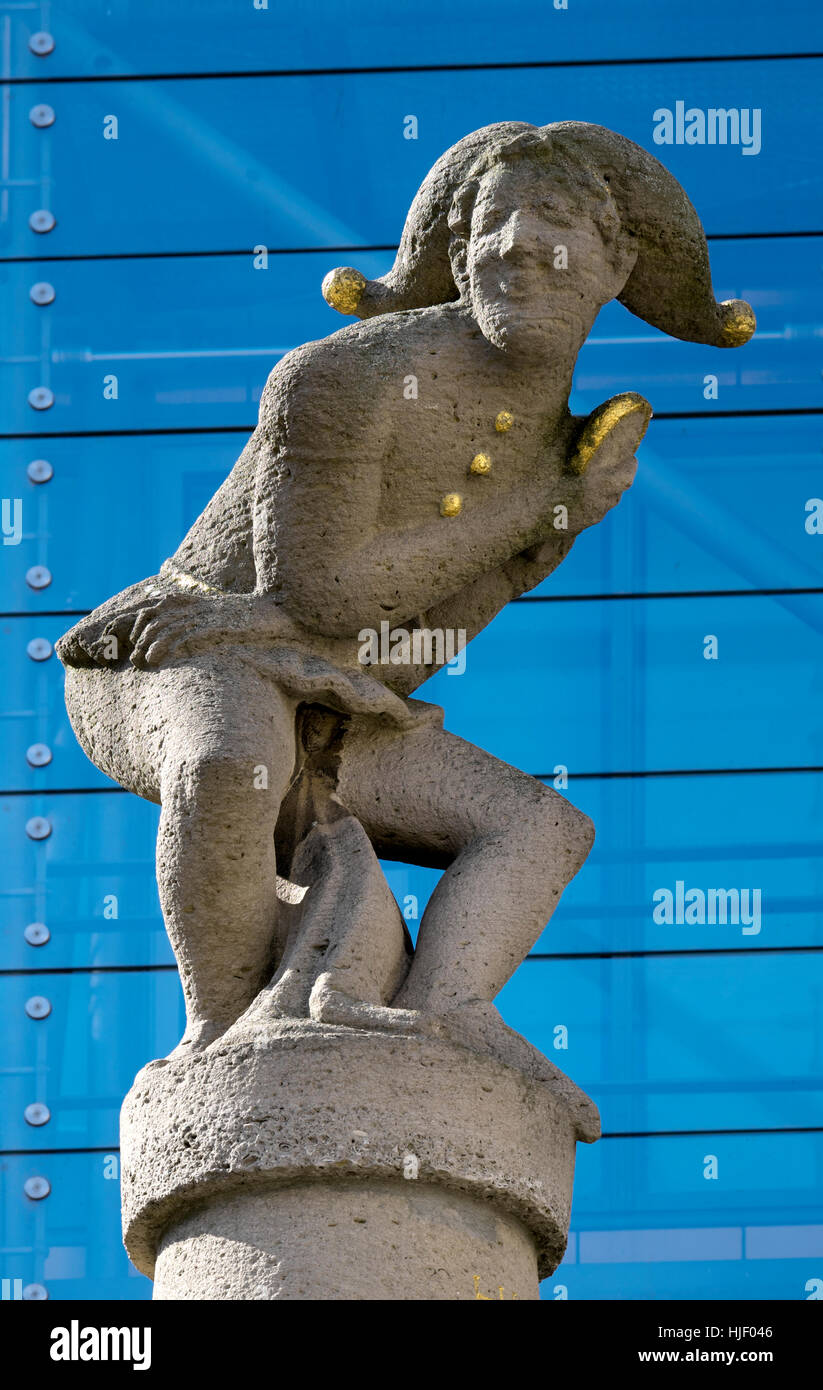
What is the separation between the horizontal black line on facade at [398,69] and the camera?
9742mm

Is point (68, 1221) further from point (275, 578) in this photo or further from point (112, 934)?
point (275, 578)

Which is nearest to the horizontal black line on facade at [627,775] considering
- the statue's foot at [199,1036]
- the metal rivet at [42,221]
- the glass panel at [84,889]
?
the glass panel at [84,889]

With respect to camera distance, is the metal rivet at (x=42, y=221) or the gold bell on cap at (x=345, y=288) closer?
the gold bell on cap at (x=345, y=288)

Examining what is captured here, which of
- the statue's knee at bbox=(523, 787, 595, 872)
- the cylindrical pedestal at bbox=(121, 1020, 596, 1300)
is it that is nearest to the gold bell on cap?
the statue's knee at bbox=(523, 787, 595, 872)

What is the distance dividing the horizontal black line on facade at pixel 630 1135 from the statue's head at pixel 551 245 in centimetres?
441

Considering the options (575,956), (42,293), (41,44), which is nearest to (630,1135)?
(575,956)

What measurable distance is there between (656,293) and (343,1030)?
1.89 metres

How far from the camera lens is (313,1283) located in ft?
14.2

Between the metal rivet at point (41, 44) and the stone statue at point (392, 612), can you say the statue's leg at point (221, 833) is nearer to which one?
the stone statue at point (392, 612)
